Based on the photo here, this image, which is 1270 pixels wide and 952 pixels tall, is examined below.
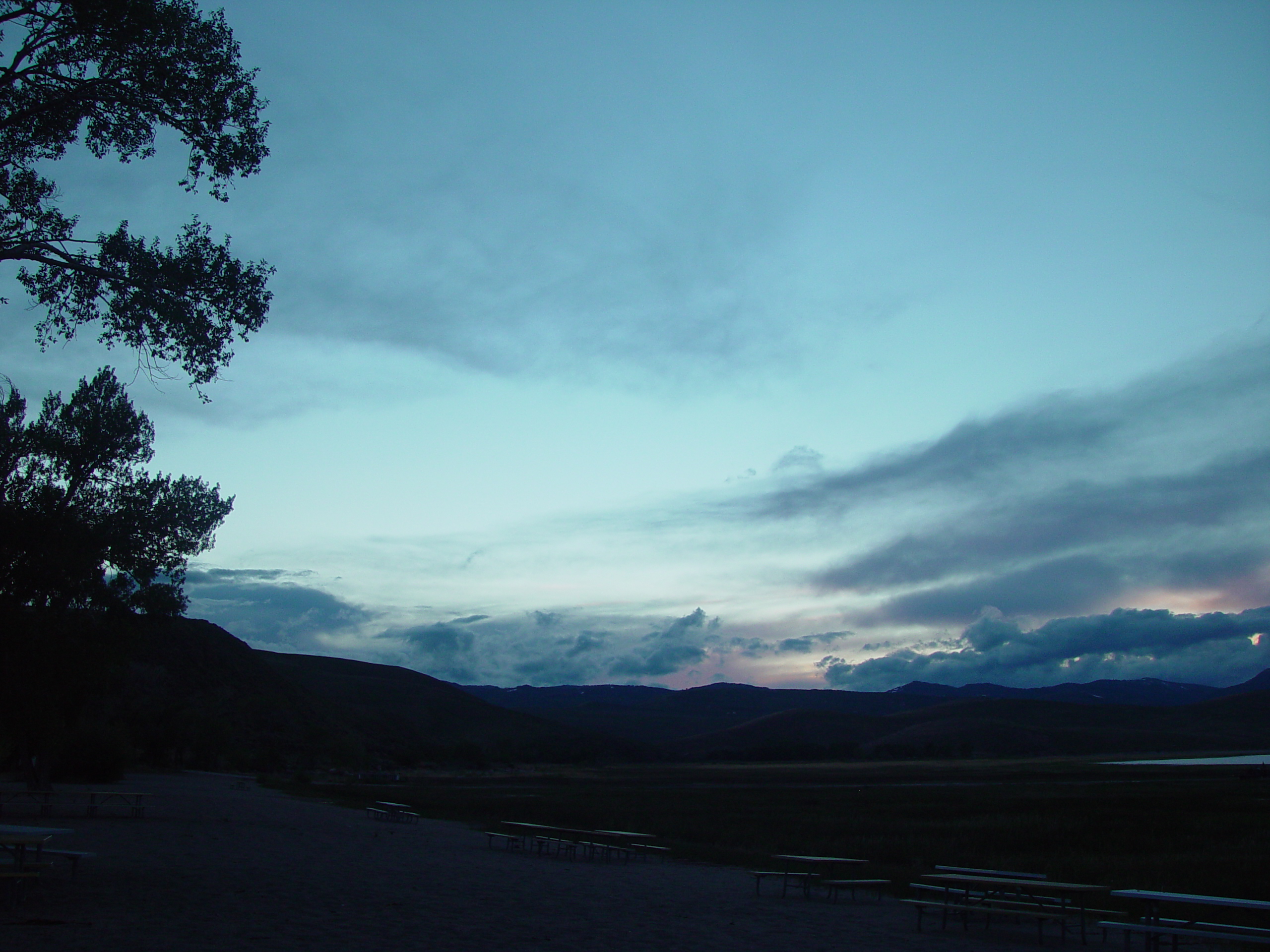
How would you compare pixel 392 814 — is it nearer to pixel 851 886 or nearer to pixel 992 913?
pixel 851 886

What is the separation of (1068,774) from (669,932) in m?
75.9

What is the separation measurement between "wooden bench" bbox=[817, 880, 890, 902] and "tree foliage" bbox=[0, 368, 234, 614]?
562 inches

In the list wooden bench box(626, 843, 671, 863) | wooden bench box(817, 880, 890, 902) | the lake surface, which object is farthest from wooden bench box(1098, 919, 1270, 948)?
the lake surface

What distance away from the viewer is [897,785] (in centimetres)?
6075

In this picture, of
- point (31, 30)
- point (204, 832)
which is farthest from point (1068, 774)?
point (31, 30)

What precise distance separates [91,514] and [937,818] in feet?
96.2

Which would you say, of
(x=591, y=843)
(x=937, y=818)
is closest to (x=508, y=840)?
(x=591, y=843)

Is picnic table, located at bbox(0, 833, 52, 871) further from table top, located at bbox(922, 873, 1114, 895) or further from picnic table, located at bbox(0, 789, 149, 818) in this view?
table top, located at bbox(922, 873, 1114, 895)

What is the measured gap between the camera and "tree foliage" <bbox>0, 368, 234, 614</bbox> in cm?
1552

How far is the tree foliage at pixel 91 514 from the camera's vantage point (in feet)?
50.9

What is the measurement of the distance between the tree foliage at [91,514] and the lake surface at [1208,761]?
102770 millimetres

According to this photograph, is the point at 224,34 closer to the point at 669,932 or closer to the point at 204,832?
the point at 669,932

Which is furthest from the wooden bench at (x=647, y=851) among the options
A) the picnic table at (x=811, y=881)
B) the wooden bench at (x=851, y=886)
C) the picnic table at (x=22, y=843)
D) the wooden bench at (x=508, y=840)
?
the picnic table at (x=22, y=843)

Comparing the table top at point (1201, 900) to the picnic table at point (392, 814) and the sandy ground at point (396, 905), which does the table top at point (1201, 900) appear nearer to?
the sandy ground at point (396, 905)
